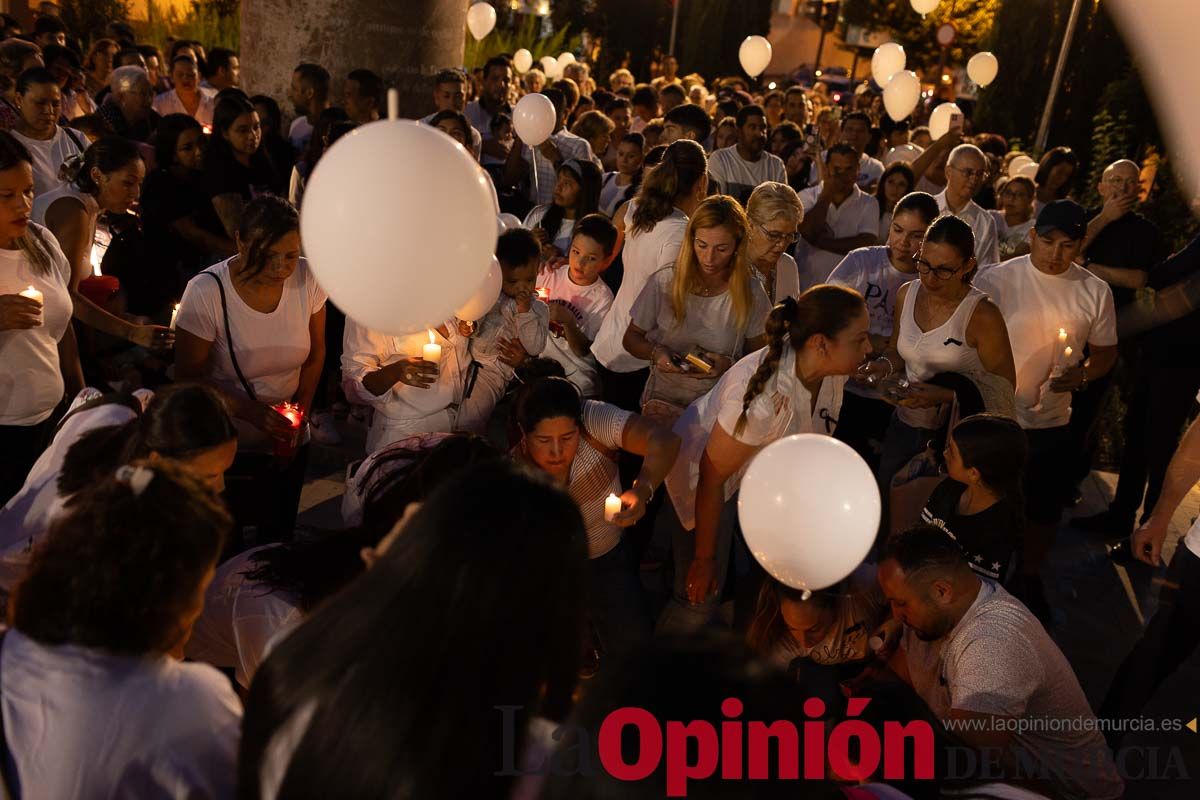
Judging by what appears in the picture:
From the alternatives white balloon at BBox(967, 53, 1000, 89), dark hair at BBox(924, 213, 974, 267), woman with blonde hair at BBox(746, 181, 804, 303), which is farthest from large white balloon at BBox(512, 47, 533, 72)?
dark hair at BBox(924, 213, 974, 267)

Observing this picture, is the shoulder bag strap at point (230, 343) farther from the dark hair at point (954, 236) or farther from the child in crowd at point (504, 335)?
the dark hair at point (954, 236)

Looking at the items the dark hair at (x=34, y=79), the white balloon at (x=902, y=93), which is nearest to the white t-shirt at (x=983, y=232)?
the white balloon at (x=902, y=93)

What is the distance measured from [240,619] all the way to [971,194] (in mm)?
4805

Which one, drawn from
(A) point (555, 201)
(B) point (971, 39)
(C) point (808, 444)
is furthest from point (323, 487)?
(B) point (971, 39)

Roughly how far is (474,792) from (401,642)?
276 mm

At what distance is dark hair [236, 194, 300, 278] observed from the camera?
11.4ft

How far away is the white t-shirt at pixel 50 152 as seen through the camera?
515 centimetres

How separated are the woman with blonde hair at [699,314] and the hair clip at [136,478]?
2.51m

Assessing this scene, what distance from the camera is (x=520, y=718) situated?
169cm

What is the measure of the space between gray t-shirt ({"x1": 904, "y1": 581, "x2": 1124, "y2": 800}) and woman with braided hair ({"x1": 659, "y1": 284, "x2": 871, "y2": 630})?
0.97m

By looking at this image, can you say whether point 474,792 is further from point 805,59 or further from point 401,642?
point 805,59

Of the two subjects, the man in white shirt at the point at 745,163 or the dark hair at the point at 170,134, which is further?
the man in white shirt at the point at 745,163

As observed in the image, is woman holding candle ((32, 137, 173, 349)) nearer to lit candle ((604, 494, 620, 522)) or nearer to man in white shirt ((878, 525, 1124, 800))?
lit candle ((604, 494, 620, 522))

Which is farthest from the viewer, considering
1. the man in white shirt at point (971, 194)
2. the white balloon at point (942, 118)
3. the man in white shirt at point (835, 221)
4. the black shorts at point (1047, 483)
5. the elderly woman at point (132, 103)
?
the white balloon at point (942, 118)
